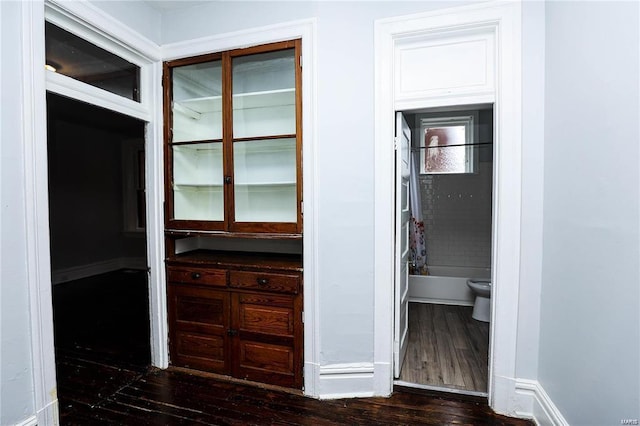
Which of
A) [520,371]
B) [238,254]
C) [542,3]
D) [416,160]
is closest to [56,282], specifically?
[238,254]

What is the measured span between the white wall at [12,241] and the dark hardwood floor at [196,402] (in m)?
0.49

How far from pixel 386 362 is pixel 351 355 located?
9.4 inches

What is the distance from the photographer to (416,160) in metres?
4.07

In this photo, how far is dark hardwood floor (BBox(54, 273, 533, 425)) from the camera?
6.26 ft

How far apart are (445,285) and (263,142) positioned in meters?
3.03

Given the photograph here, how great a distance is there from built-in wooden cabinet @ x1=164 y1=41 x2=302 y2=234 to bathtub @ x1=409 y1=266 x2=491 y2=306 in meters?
2.50

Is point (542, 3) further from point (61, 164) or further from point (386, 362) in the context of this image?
point (61, 164)

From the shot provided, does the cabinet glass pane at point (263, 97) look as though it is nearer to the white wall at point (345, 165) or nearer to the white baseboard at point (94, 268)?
the white wall at point (345, 165)

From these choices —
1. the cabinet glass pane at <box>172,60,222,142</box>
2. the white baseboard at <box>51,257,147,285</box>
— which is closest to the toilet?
the cabinet glass pane at <box>172,60,222,142</box>

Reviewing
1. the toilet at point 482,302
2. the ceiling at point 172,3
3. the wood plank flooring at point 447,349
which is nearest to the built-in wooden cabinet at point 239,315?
the wood plank flooring at point 447,349

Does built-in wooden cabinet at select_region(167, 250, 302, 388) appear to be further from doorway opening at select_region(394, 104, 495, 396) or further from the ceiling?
the ceiling

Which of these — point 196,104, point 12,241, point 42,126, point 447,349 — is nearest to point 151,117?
point 196,104

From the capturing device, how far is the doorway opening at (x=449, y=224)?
3.45m

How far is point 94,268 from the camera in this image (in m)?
5.53
